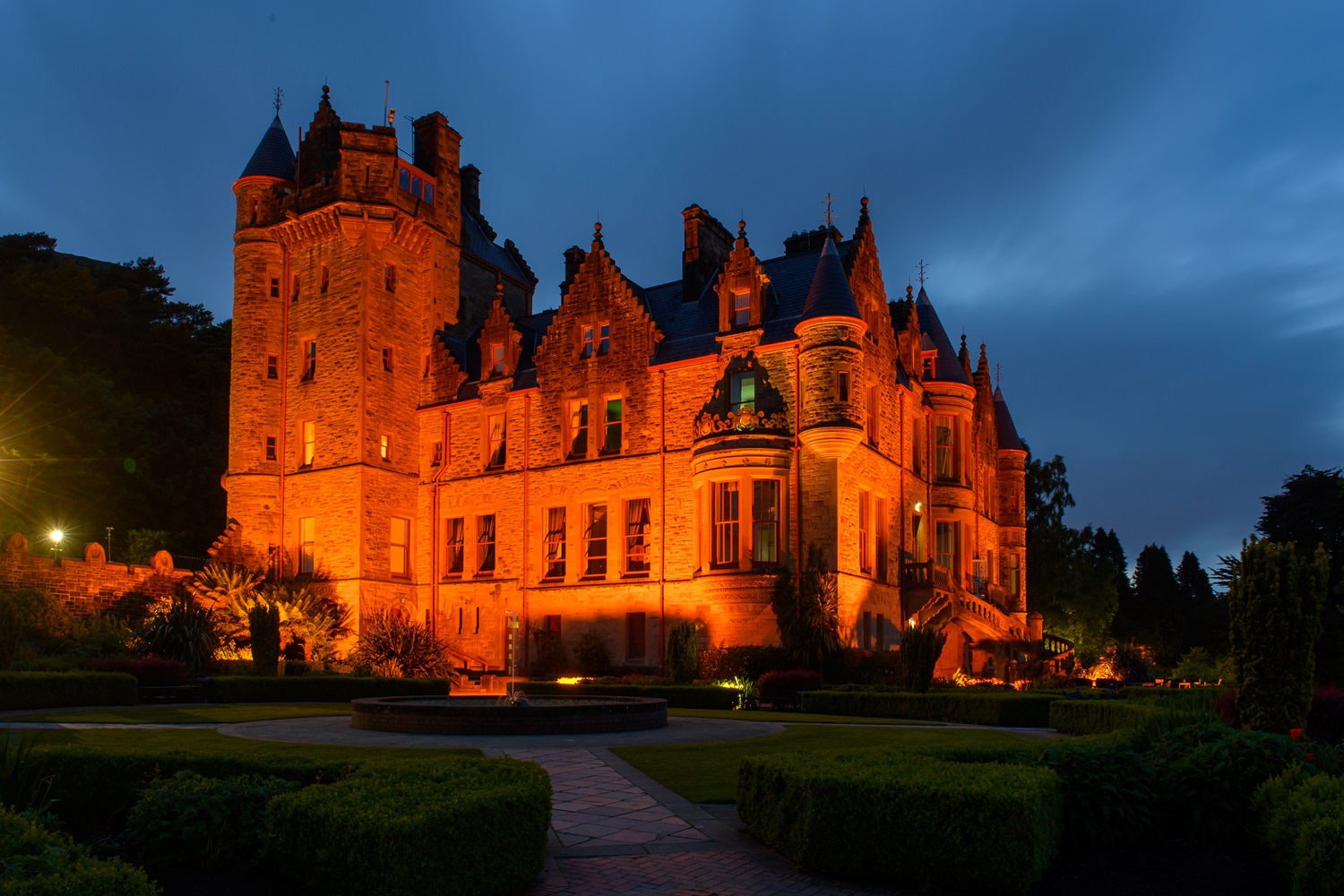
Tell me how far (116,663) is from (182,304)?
40.5 metres

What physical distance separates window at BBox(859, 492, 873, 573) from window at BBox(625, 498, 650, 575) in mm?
7260

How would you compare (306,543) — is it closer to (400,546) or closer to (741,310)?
(400,546)

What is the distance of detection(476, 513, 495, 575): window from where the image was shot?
40.8 meters

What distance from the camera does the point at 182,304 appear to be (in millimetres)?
64000

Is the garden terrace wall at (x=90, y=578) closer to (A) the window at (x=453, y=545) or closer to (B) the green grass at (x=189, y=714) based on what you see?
(A) the window at (x=453, y=545)

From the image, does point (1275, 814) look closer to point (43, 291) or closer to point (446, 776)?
point (446, 776)

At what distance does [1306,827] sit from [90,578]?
39255 mm

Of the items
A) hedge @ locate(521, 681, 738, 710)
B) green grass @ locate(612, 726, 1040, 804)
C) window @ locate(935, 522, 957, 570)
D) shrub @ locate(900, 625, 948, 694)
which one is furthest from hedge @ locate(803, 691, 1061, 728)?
window @ locate(935, 522, 957, 570)

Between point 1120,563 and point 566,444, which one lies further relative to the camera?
point 1120,563

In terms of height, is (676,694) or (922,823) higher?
(922,823)

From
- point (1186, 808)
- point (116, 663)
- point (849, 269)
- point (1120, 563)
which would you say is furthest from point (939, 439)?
point (1120, 563)

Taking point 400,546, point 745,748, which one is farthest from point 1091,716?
point 400,546

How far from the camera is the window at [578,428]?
128 feet

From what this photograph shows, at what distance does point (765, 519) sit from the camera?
3397 centimetres
